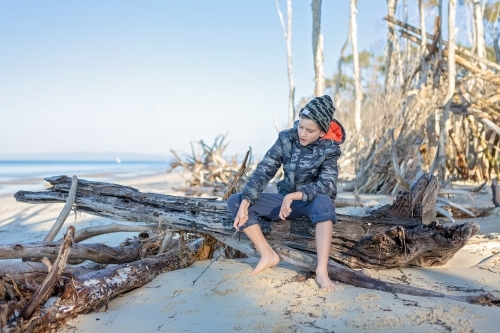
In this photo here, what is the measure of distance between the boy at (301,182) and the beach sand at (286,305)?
28 cm

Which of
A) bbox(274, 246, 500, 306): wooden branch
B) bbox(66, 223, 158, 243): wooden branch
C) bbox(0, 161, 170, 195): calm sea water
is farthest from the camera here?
bbox(0, 161, 170, 195): calm sea water

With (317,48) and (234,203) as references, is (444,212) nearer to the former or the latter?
(234,203)

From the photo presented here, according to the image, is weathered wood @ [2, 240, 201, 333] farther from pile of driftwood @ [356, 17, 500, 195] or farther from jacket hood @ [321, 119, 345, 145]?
pile of driftwood @ [356, 17, 500, 195]

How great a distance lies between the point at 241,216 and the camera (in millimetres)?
2865

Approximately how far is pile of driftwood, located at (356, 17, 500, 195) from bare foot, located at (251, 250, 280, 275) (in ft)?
11.6

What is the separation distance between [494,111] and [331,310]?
22.4 feet

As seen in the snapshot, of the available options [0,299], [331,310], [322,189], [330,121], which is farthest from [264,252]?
[0,299]

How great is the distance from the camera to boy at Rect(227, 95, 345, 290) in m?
2.80

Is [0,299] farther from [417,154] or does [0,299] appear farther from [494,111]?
[494,111]

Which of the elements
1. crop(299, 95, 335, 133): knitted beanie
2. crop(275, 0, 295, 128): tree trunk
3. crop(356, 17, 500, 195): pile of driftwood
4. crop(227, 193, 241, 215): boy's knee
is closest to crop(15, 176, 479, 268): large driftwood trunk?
crop(227, 193, 241, 215): boy's knee

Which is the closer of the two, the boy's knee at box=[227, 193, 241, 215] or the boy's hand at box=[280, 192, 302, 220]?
the boy's hand at box=[280, 192, 302, 220]

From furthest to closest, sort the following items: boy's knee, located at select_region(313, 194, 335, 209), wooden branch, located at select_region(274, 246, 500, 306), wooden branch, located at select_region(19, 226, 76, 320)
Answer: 1. boy's knee, located at select_region(313, 194, 335, 209)
2. wooden branch, located at select_region(274, 246, 500, 306)
3. wooden branch, located at select_region(19, 226, 76, 320)

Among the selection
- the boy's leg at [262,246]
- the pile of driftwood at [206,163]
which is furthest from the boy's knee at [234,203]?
the pile of driftwood at [206,163]

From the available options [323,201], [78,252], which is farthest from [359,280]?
[78,252]
